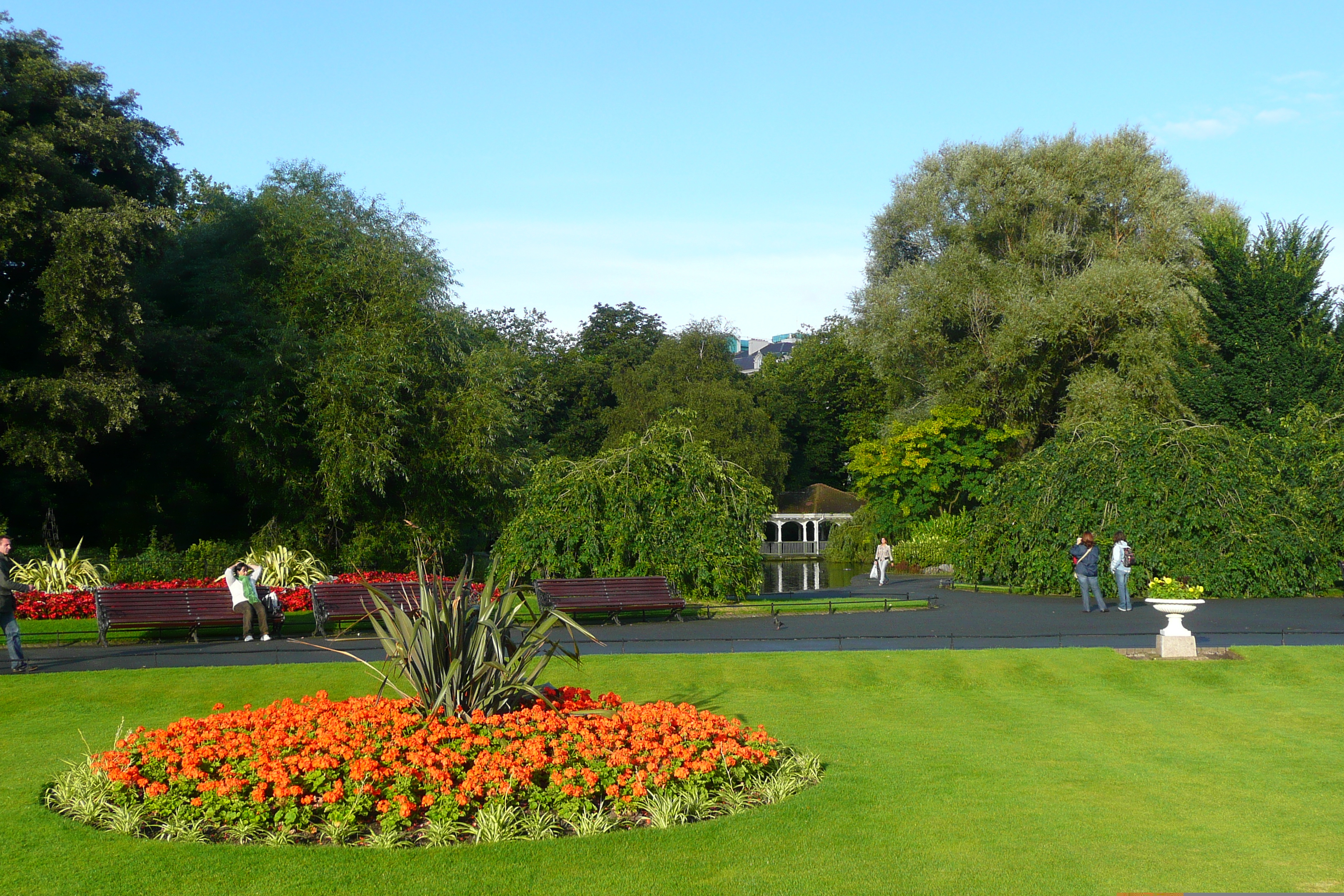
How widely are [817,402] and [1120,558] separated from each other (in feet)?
159

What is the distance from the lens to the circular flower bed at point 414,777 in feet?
22.0

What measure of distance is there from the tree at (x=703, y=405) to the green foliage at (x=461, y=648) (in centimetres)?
4504

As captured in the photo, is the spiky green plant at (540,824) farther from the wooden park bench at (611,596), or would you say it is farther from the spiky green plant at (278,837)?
the wooden park bench at (611,596)

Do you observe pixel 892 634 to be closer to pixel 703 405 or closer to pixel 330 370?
pixel 330 370

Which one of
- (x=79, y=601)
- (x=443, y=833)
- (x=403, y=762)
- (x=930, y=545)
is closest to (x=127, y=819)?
(x=403, y=762)

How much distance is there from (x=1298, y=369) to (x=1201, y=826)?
88.1ft

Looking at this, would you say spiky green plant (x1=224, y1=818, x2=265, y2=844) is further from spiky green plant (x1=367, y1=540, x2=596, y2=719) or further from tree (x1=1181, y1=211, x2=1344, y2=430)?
tree (x1=1181, y1=211, x2=1344, y2=430)

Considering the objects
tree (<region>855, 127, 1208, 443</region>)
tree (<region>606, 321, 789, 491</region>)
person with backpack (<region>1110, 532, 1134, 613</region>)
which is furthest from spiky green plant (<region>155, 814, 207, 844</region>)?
tree (<region>606, 321, 789, 491</region>)

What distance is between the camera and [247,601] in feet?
53.1

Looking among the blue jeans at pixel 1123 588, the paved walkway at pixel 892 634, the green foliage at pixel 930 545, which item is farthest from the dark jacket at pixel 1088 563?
the green foliage at pixel 930 545

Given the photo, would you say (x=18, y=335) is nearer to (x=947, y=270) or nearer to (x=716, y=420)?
(x=947, y=270)

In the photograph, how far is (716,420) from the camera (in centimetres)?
5672

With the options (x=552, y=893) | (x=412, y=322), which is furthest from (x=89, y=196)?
(x=552, y=893)

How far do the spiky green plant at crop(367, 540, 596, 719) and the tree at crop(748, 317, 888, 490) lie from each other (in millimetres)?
56799
